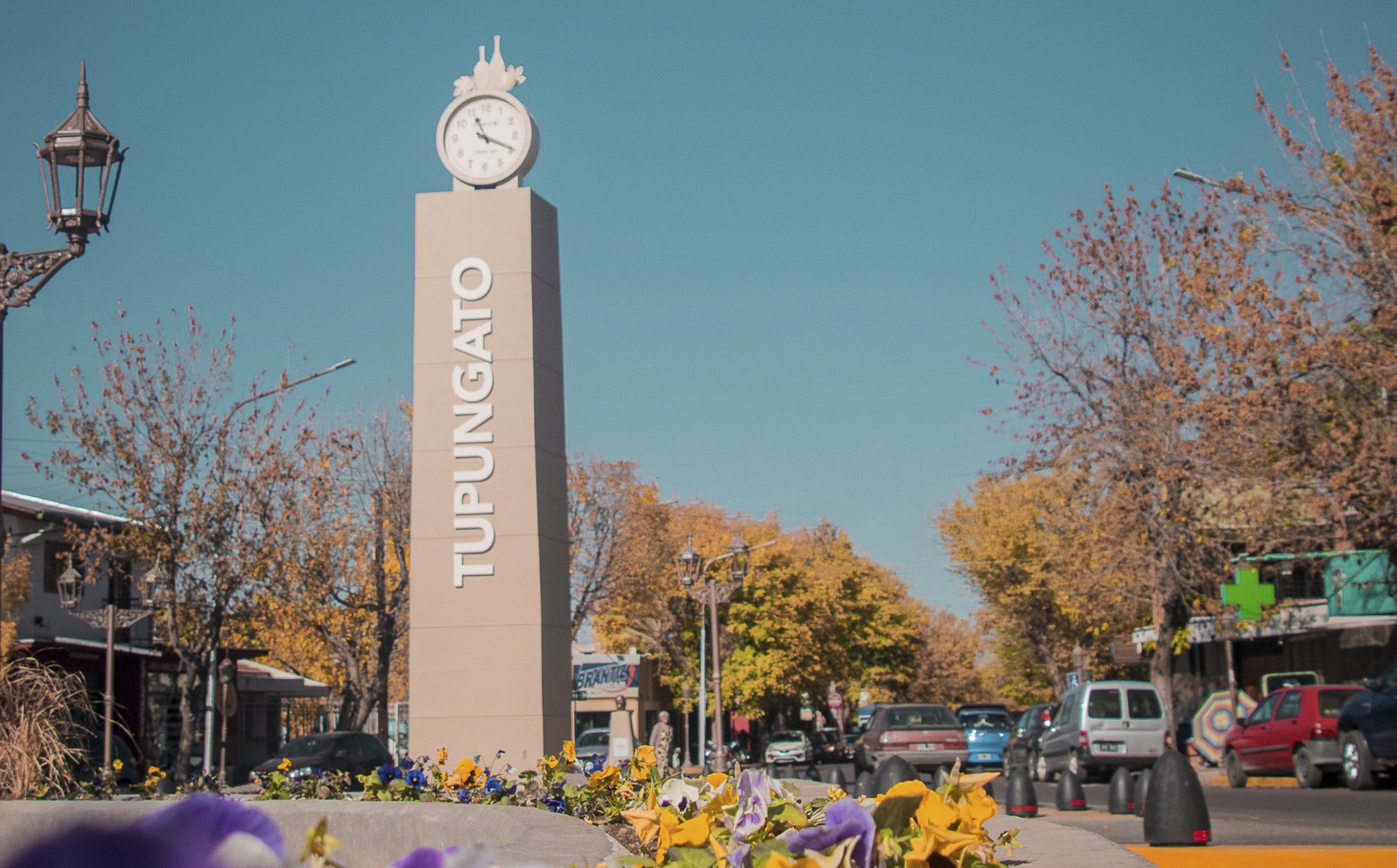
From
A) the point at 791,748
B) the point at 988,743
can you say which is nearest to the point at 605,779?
the point at 988,743

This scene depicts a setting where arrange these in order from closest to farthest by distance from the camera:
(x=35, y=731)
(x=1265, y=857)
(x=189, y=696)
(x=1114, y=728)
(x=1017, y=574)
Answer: (x=1265, y=857) → (x=35, y=731) → (x=1114, y=728) → (x=189, y=696) → (x=1017, y=574)

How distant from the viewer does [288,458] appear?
3547 centimetres

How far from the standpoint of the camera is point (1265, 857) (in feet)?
24.4

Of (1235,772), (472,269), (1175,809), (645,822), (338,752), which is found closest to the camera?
(645,822)

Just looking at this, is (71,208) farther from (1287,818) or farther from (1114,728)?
(1114,728)

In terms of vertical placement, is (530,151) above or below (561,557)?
above

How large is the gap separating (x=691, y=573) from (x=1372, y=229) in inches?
531

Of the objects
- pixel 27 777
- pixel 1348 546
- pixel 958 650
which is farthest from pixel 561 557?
pixel 958 650

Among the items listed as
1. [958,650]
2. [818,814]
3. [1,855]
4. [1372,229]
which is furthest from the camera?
[958,650]

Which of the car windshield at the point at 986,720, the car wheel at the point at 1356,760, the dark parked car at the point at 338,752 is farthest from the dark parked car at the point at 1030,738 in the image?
the dark parked car at the point at 338,752

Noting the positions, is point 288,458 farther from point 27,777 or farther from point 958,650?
point 958,650

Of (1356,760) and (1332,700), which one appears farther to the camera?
(1332,700)

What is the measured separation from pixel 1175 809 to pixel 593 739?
3638cm

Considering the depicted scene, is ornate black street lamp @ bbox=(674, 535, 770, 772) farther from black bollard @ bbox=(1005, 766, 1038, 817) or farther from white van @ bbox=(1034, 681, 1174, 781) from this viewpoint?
black bollard @ bbox=(1005, 766, 1038, 817)
